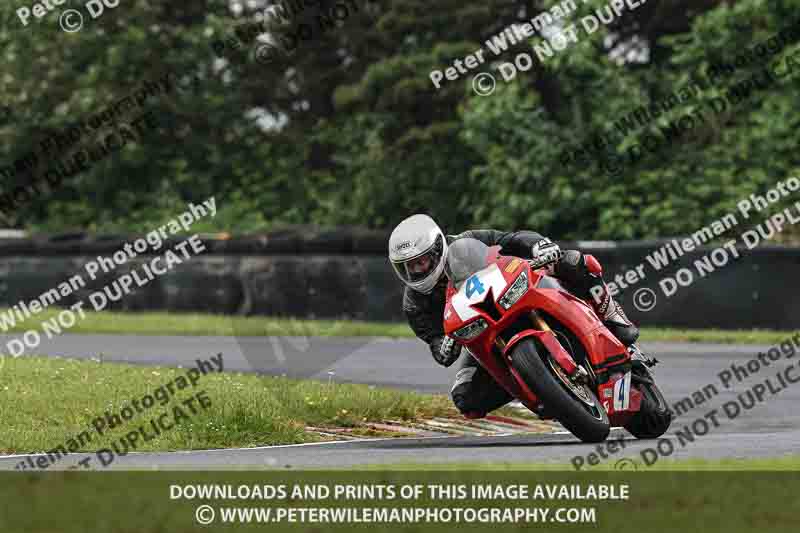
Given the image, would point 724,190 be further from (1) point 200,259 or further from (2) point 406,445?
(2) point 406,445

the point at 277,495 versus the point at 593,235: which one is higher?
the point at 277,495

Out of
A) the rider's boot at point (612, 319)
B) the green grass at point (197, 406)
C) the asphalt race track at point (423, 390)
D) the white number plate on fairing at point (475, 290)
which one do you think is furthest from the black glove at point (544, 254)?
the green grass at point (197, 406)

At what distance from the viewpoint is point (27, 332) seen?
2234cm

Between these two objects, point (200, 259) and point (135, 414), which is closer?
point (135, 414)

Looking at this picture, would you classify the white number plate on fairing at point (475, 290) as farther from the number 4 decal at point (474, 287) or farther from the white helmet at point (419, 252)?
the white helmet at point (419, 252)

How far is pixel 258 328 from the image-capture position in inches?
851

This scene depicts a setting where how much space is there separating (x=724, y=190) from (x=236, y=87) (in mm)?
15350

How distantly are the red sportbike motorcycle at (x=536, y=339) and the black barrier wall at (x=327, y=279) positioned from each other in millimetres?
11047

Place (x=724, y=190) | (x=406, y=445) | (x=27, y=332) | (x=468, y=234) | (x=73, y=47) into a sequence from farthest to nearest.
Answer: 1. (x=73, y=47)
2. (x=724, y=190)
3. (x=27, y=332)
4. (x=406, y=445)
5. (x=468, y=234)

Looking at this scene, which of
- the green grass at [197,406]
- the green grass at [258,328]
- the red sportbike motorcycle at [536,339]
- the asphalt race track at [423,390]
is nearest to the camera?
the red sportbike motorcycle at [536,339]

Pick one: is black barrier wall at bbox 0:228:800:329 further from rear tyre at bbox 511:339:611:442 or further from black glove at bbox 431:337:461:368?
rear tyre at bbox 511:339:611:442

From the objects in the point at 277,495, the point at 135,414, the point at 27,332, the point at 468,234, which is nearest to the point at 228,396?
the point at 135,414

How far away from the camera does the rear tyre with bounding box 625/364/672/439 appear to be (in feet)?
33.1

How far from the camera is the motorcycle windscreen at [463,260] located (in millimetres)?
9398
